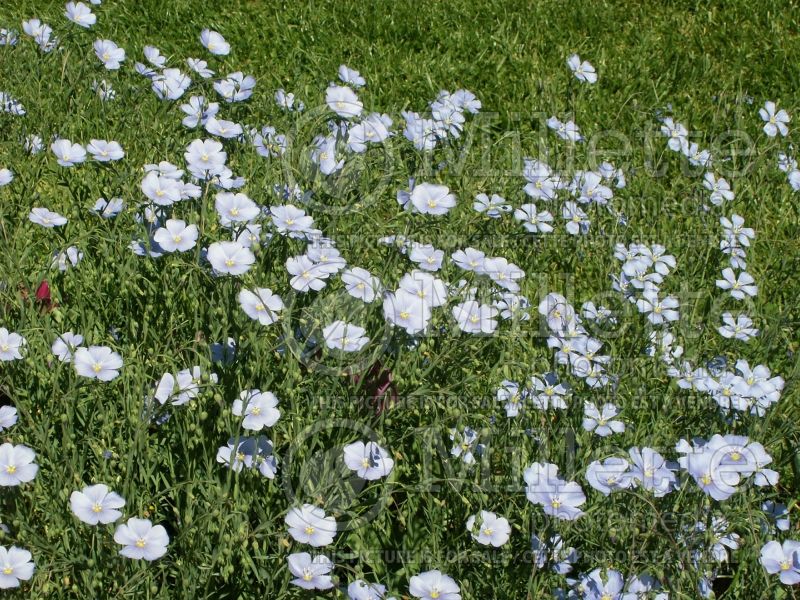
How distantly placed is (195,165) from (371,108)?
1.40m

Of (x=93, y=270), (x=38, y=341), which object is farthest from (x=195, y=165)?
(x=38, y=341)

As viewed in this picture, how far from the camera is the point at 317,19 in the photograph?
4387 millimetres

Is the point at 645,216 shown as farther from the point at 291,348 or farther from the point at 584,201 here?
the point at 291,348

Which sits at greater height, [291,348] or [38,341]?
[291,348]

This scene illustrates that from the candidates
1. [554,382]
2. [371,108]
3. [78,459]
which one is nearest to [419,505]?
[554,382]

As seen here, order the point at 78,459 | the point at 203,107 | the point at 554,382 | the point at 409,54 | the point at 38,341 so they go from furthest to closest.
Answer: the point at 409,54 < the point at 203,107 < the point at 554,382 < the point at 38,341 < the point at 78,459

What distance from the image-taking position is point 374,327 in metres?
2.27

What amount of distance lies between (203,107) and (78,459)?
1.26 metres

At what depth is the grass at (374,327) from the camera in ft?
6.48

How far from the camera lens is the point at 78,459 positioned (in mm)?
1986

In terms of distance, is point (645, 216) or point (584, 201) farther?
point (645, 216)

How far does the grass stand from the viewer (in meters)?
1.97

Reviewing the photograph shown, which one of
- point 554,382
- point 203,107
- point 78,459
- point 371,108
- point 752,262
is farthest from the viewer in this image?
point 371,108

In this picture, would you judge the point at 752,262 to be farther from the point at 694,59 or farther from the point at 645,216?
the point at 694,59
